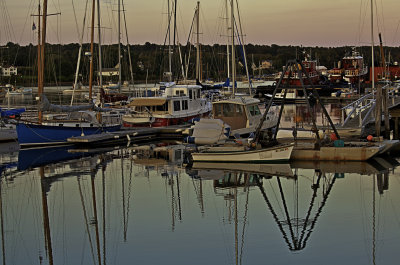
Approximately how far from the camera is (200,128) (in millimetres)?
32531

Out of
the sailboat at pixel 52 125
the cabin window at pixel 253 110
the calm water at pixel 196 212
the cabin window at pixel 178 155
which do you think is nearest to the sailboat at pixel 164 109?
the sailboat at pixel 52 125

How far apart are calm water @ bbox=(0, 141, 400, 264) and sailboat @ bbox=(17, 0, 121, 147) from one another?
13.8ft

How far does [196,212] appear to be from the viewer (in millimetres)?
20766

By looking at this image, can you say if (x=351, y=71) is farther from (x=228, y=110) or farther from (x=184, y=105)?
(x=228, y=110)

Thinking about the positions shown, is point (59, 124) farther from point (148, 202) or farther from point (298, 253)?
point (298, 253)

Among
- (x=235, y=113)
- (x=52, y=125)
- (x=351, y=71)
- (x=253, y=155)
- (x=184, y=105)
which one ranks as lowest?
(x=253, y=155)

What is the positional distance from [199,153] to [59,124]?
37.3 ft

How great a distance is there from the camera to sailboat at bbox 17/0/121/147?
116 feet

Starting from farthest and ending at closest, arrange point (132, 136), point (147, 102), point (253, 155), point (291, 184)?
1. point (147, 102)
2. point (132, 136)
3. point (253, 155)
4. point (291, 184)

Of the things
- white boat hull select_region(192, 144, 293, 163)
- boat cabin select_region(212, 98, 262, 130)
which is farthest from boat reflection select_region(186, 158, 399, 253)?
boat cabin select_region(212, 98, 262, 130)

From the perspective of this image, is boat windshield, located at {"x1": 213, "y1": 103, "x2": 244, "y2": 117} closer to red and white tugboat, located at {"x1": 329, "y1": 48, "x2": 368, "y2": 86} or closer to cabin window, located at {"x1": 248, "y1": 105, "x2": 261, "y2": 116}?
cabin window, located at {"x1": 248, "y1": 105, "x2": 261, "y2": 116}

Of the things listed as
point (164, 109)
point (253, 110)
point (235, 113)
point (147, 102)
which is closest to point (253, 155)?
point (235, 113)

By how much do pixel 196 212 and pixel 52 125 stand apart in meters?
17.6

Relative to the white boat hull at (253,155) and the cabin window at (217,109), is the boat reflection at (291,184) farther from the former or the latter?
the cabin window at (217,109)
